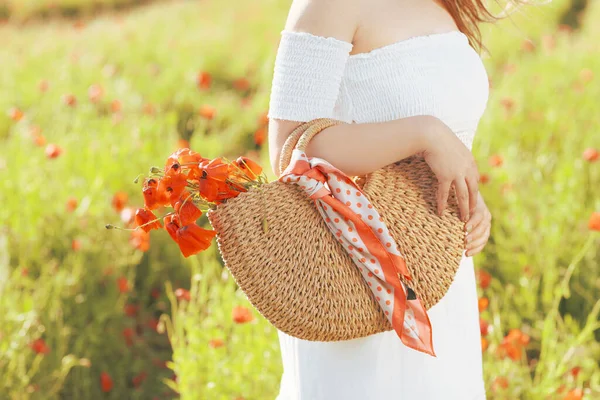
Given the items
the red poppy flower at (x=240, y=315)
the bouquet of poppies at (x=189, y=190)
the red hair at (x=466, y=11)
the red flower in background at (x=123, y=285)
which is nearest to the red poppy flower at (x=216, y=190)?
the bouquet of poppies at (x=189, y=190)

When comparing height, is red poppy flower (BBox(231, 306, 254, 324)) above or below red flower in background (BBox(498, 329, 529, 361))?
below

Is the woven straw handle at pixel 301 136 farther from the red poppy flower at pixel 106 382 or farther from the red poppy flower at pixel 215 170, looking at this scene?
the red poppy flower at pixel 106 382

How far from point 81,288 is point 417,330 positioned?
1.95 metres

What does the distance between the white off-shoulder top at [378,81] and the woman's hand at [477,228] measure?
13cm

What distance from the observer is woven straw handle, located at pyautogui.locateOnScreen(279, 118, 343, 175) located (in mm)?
1148

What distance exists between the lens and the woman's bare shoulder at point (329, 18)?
1168 mm

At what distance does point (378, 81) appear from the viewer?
4.05ft

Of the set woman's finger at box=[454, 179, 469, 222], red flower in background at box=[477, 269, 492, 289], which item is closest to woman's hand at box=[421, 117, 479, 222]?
woman's finger at box=[454, 179, 469, 222]

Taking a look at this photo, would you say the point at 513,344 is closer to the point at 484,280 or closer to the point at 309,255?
the point at 484,280

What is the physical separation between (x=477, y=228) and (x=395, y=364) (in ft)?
0.92

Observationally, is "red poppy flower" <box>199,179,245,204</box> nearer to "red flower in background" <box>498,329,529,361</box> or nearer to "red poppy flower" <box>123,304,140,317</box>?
"red flower in background" <box>498,329,529,361</box>

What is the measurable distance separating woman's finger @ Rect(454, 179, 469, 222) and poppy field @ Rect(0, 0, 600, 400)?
332 mm

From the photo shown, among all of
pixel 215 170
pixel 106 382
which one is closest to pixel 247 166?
pixel 215 170

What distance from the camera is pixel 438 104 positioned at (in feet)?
4.10
